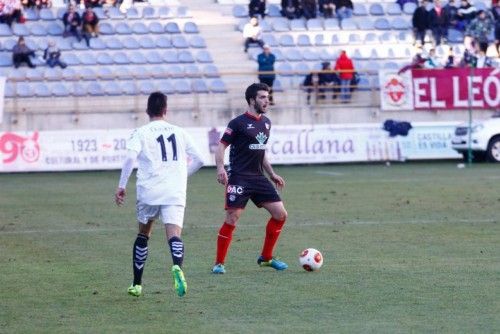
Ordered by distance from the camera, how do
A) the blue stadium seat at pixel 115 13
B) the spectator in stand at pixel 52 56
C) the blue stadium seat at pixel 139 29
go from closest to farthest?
the spectator in stand at pixel 52 56
the blue stadium seat at pixel 139 29
the blue stadium seat at pixel 115 13

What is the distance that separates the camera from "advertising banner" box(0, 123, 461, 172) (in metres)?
33.1

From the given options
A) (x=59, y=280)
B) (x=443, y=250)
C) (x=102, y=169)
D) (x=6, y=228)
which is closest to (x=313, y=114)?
(x=102, y=169)

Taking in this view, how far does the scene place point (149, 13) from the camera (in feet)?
129

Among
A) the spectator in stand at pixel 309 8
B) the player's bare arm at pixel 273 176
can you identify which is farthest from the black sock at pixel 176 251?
the spectator in stand at pixel 309 8

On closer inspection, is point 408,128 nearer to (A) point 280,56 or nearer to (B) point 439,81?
(B) point 439,81

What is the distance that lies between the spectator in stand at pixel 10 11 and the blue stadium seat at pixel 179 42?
4823 millimetres

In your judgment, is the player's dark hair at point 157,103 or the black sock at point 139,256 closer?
the player's dark hair at point 157,103

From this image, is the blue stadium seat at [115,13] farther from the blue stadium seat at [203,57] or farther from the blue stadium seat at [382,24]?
the blue stadium seat at [382,24]

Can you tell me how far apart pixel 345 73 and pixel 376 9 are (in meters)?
5.34

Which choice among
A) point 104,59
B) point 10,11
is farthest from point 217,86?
point 10,11

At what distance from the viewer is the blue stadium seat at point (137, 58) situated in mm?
37812

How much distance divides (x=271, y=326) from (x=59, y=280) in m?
3.69

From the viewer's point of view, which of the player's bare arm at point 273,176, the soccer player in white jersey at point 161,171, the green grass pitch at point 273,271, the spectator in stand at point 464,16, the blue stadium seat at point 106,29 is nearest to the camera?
the green grass pitch at point 273,271

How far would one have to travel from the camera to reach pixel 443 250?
1481 centimetres
